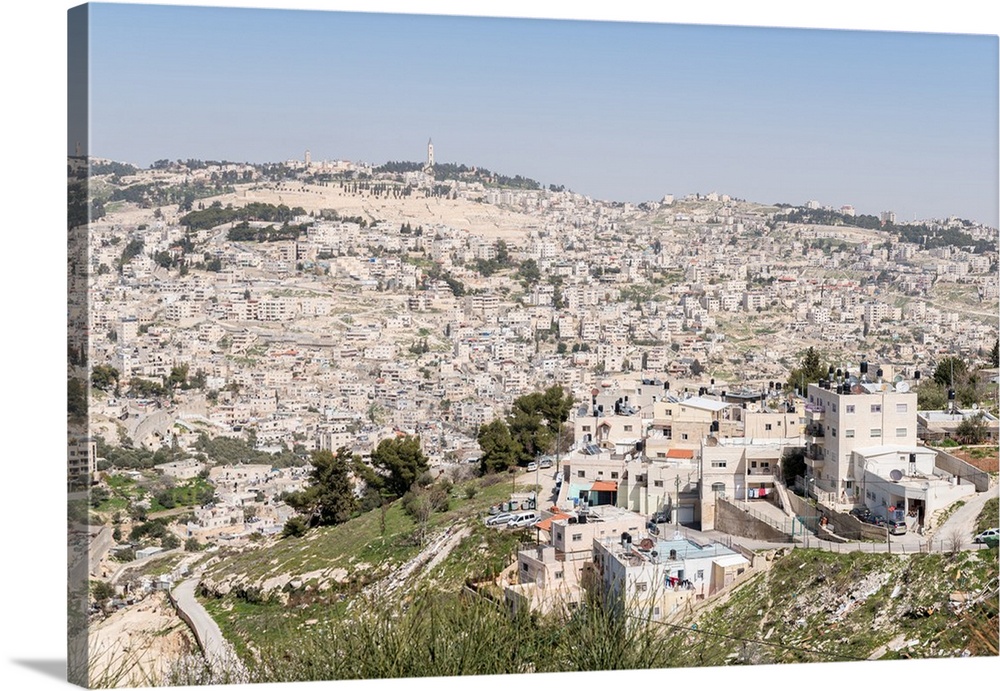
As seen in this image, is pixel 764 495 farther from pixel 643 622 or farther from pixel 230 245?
pixel 230 245

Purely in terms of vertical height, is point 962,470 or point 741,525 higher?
point 962,470

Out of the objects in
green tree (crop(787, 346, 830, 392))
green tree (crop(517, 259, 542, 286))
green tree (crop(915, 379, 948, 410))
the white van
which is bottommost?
the white van

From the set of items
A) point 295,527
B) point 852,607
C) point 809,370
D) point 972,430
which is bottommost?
point 295,527

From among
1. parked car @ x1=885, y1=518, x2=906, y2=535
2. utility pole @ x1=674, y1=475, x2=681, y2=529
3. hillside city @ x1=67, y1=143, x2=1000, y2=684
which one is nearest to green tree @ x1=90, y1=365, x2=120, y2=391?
hillside city @ x1=67, y1=143, x2=1000, y2=684

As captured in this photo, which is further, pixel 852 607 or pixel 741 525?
pixel 741 525

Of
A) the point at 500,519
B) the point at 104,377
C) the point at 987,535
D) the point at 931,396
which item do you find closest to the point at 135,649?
the point at 104,377

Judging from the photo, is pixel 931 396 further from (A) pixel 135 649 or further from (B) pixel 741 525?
(A) pixel 135 649

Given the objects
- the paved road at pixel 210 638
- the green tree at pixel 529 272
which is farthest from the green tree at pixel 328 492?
the green tree at pixel 529 272

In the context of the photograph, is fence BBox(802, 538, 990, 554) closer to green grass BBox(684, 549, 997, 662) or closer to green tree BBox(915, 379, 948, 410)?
green grass BBox(684, 549, 997, 662)

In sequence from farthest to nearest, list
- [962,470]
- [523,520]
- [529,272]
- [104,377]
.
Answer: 1. [529,272]
2. [523,520]
3. [962,470]
4. [104,377]
